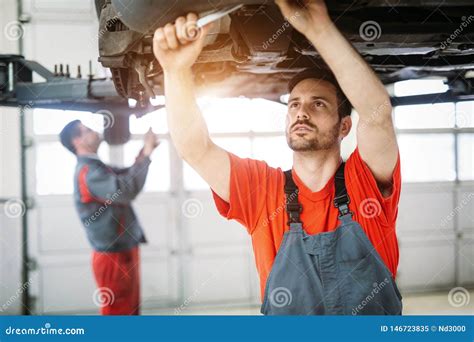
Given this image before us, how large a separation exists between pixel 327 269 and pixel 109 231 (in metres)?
1.19

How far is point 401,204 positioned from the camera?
267cm

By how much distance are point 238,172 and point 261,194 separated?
105 millimetres

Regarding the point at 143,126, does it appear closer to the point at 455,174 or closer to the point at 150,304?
Answer: the point at 150,304

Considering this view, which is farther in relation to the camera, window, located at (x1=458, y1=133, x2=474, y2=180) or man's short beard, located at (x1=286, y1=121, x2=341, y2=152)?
window, located at (x1=458, y1=133, x2=474, y2=180)

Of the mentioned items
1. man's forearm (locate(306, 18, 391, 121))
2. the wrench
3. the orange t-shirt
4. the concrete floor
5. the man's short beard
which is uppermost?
the wrench

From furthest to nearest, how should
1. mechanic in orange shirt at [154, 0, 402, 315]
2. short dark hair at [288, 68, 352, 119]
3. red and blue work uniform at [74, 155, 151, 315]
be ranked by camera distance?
red and blue work uniform at [74, 155, 151, 315] → short dark hair at [288, 68, 352, 119] → mechanic in orange shirt at [154, 0, 402, 315]

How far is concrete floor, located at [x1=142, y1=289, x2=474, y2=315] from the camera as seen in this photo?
2182 millimetres

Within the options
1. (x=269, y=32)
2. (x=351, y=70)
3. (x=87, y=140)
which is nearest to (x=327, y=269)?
(x=351, y=70)

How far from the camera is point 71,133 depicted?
2.42 metres

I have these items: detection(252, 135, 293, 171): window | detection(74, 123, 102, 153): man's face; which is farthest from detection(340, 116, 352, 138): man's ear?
detection(74, 123, 102, 153): man's face

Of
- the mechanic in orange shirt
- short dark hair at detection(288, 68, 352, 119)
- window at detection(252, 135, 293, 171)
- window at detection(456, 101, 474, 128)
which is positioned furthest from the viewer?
window at detection(456, 101, 474, 128)

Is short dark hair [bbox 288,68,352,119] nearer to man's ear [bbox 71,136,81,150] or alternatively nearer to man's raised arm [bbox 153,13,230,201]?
man's raised arm [bbox 153,13,230,201]

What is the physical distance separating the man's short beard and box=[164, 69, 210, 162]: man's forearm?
32 cm

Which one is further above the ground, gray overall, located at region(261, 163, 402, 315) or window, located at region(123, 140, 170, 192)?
window, located at region(123, 140, 170, 192)
